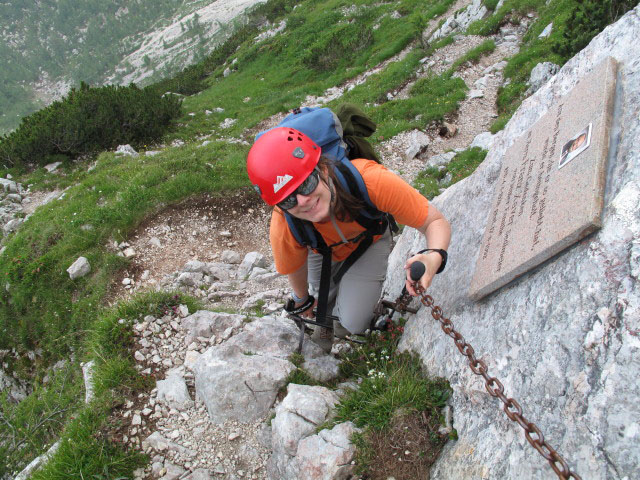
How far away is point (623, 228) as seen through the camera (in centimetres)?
235

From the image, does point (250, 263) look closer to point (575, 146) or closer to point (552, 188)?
point (552, 188)

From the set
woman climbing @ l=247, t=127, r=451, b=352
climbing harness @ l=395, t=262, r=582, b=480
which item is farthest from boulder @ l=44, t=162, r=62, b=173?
climbing harness @ l=395, t=262, r=582, b=480

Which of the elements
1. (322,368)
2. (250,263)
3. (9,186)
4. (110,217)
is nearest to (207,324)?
(322,368)

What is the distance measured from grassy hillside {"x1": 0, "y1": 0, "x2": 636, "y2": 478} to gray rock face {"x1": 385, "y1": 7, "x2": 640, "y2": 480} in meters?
3.42

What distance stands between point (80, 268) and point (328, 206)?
7694 mm

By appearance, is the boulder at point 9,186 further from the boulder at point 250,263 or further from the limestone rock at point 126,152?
the boulder at point 250,263

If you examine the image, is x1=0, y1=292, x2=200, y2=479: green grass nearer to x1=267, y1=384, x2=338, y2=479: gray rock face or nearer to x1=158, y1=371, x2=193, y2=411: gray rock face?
x1=158, y1=371, x2=193, y2=411: gray rock face

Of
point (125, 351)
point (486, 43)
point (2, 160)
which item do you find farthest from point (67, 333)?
point (486, 43)

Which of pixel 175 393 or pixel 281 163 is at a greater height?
pixel 281 163

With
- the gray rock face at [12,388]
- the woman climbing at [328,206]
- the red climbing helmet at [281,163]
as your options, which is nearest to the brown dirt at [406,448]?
the woman climbing at [328,206]

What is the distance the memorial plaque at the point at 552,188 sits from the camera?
258 cm

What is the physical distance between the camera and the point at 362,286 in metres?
4.84

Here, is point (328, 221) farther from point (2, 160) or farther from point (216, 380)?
point (2, 160)

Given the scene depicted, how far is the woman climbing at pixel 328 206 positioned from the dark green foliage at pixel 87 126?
1640 centimetres
